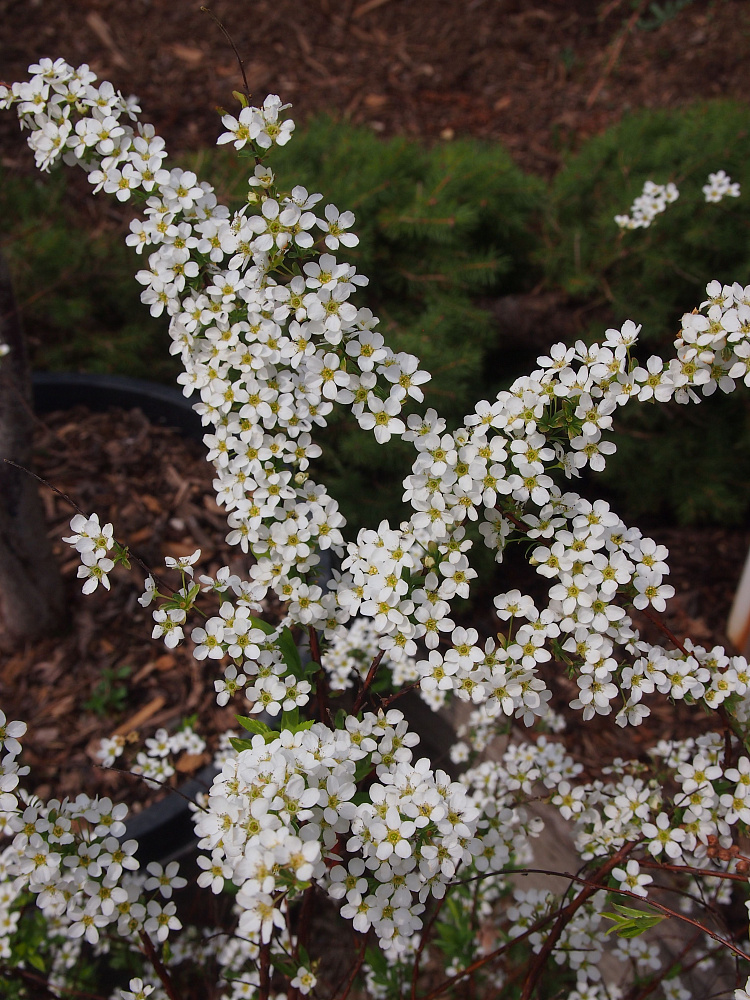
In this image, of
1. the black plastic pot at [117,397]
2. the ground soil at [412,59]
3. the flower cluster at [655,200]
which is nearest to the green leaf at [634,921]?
the flower cluster at [655,200]

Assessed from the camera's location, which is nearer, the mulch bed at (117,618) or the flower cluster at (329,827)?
the flower cluster at (329,827)

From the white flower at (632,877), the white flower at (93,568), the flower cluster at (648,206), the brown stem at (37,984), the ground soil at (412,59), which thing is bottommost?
the brown stem at (37,984)

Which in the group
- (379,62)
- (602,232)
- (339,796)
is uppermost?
(379,62)

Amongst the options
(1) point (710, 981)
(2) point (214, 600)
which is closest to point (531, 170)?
(2) point (214, 600)

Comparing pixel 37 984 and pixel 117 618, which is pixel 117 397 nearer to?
pixel 117 618

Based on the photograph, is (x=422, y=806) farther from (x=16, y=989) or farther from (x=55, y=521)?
(x=55, y=521)

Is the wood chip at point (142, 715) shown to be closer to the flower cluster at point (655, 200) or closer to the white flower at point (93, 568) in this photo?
the white flower at point (93, 568)
